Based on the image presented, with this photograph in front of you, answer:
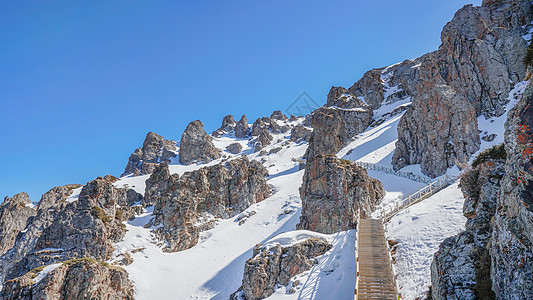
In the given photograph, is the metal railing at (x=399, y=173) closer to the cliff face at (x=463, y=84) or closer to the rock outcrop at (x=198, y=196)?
the cliff face at (x=463, y=84)

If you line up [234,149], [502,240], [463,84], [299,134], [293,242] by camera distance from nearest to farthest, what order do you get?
[502,240] → [293,242] → [463,84] → [299,134] → [234,149]

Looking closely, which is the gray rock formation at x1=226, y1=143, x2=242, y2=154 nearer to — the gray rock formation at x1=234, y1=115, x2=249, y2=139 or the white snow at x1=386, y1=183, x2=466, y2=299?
the gray rock formation at x1=234, y1=115, x2=249, y2=139

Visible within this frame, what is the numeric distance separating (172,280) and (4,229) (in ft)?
182

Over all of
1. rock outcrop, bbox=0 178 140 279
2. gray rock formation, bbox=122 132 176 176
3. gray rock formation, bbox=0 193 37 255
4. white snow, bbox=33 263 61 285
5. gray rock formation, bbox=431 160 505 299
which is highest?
gray rock formation, bbox=122 132 176 176

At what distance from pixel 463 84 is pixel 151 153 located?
110m

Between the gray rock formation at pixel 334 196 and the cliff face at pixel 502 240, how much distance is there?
57.5 feet

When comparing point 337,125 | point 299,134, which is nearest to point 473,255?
point 337,125

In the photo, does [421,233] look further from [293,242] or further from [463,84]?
[463,84]

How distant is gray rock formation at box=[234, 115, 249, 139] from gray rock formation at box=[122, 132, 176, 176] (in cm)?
4435

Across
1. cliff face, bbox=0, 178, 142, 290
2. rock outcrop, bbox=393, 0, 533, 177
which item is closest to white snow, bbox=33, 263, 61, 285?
cliff face, bbox=0, 178, 142, 290

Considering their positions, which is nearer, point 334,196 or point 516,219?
point 516,219

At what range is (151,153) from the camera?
399ft

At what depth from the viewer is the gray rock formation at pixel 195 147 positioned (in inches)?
4528

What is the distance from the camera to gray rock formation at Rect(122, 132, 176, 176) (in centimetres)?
11919
